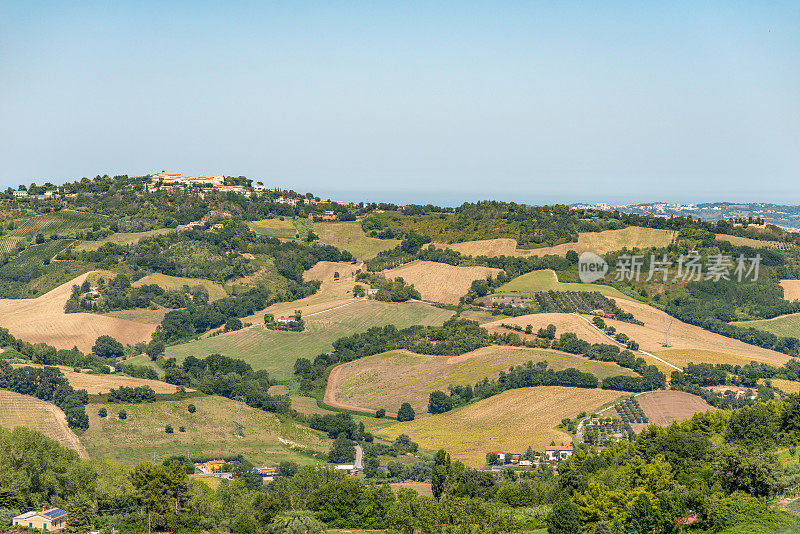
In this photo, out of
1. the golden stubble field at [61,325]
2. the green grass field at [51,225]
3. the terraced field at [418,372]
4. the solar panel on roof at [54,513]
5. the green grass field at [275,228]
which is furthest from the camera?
the green grass field at [275,228]

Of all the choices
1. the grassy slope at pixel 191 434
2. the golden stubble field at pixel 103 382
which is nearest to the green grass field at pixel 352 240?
the golden stubble field at pixel 103 382

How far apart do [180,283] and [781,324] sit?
283 ft

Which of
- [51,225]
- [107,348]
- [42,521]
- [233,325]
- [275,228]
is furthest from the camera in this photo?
[275,228]

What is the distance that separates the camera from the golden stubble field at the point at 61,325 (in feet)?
365

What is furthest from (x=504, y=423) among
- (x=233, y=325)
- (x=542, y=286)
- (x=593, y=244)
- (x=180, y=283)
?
(x=180, y=283)

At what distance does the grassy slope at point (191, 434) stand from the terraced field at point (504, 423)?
9638 mm

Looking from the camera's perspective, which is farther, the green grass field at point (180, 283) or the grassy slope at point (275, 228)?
the grassy slope at point (275, 228)

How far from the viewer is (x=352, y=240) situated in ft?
522

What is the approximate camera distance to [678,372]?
90.0 m

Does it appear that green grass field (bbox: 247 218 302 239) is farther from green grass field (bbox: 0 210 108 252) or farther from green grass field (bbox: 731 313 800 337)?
green grass field (bbox: 731 313 800 337)

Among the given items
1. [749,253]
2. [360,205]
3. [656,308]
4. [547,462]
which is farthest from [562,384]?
[360,205]

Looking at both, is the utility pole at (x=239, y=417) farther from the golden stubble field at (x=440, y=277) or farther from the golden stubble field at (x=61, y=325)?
the golden stubble field at (x=440, y=277)

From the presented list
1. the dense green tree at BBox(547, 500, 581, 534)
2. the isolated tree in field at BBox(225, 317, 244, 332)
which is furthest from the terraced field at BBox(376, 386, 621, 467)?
the isolated tree in field at BBox(225, 317, 244, 332)

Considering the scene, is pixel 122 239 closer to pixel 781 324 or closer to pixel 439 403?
pixel 439 403
